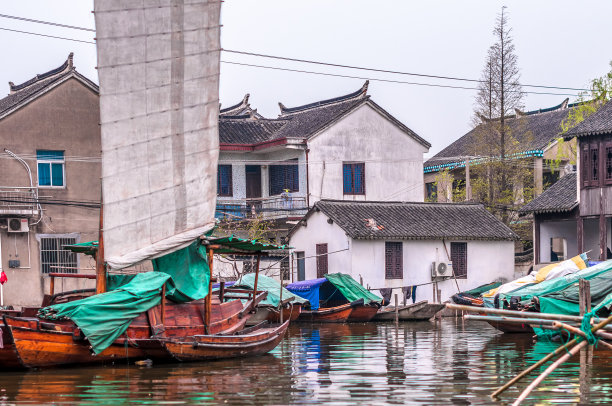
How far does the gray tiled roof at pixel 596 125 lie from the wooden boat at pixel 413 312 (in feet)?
22.5

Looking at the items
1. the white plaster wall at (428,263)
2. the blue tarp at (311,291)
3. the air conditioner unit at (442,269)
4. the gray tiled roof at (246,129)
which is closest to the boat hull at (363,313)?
the blue tarp at (311,291)

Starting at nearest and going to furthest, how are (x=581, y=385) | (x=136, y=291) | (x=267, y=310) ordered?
(x=581, y=385)
(x=136, y=291)
(x=267, y=310)

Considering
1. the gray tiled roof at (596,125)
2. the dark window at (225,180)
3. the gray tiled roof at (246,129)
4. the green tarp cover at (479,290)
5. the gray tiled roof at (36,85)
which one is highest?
the gray tiled roof at (36,85)

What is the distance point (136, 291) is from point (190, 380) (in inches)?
75.3

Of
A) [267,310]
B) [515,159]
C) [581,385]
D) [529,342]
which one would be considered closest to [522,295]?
A: [529,342]

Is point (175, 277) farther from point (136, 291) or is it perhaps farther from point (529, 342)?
point (529, 342)

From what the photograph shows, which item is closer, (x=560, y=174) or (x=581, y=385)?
(x=581, y=385)

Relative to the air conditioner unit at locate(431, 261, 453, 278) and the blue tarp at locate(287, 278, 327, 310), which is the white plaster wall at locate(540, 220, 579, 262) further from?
the blue tarp at locate(287, 278, 327, 310)

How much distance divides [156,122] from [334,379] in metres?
5.63

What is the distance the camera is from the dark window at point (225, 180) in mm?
35281

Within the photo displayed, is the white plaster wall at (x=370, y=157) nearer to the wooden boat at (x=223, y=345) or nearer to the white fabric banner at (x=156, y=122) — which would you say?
the wooden boat at (x=223, y=345)

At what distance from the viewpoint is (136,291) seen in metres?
15.6

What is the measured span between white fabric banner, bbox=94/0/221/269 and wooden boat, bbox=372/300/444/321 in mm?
12406

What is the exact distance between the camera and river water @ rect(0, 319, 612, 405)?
1255 centimetres
